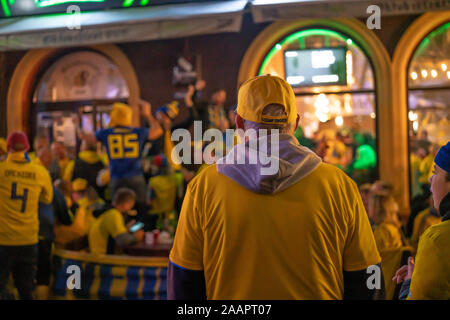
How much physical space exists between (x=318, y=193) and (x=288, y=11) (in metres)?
5.02

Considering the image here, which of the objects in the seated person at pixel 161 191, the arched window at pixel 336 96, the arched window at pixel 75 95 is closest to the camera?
the seated person at pixel 161 191

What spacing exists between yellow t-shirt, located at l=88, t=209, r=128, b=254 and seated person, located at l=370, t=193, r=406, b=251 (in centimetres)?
249

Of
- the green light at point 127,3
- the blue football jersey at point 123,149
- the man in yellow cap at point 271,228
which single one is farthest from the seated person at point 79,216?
the man in yellow cap at point 271,228

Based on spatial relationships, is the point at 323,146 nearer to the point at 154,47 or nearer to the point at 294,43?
the point at 294,43

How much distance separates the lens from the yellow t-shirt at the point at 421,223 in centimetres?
559

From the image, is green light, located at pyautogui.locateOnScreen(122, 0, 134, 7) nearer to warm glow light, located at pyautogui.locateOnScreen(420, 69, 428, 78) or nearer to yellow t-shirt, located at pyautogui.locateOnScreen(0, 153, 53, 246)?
yellow t-shirt, located at pyautogui.locateOnScreen(0, 153, 53, 246)

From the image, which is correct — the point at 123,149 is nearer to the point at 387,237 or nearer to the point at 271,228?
the point at 387,237

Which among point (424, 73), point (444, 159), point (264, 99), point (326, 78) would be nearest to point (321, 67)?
point (326, 78)

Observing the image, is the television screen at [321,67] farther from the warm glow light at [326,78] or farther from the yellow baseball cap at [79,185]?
the yellow baseball cap at [79,185]

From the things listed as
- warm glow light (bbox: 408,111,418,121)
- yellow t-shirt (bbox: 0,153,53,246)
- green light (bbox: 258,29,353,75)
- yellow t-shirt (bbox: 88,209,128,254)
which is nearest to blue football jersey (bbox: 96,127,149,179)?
yellow t-shirt (bbox: 88,209,128,254)

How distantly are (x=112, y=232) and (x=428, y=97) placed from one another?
4.54m

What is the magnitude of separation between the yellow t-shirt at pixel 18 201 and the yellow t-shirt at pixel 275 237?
13.5 feet

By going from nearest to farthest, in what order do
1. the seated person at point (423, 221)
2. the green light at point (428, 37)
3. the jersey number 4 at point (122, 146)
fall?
1. the seated person at point (423, 221)
2. the jersey number 4 at point (122, 146)
3. the green light at point (428, 37)

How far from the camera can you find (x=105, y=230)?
6125mm
